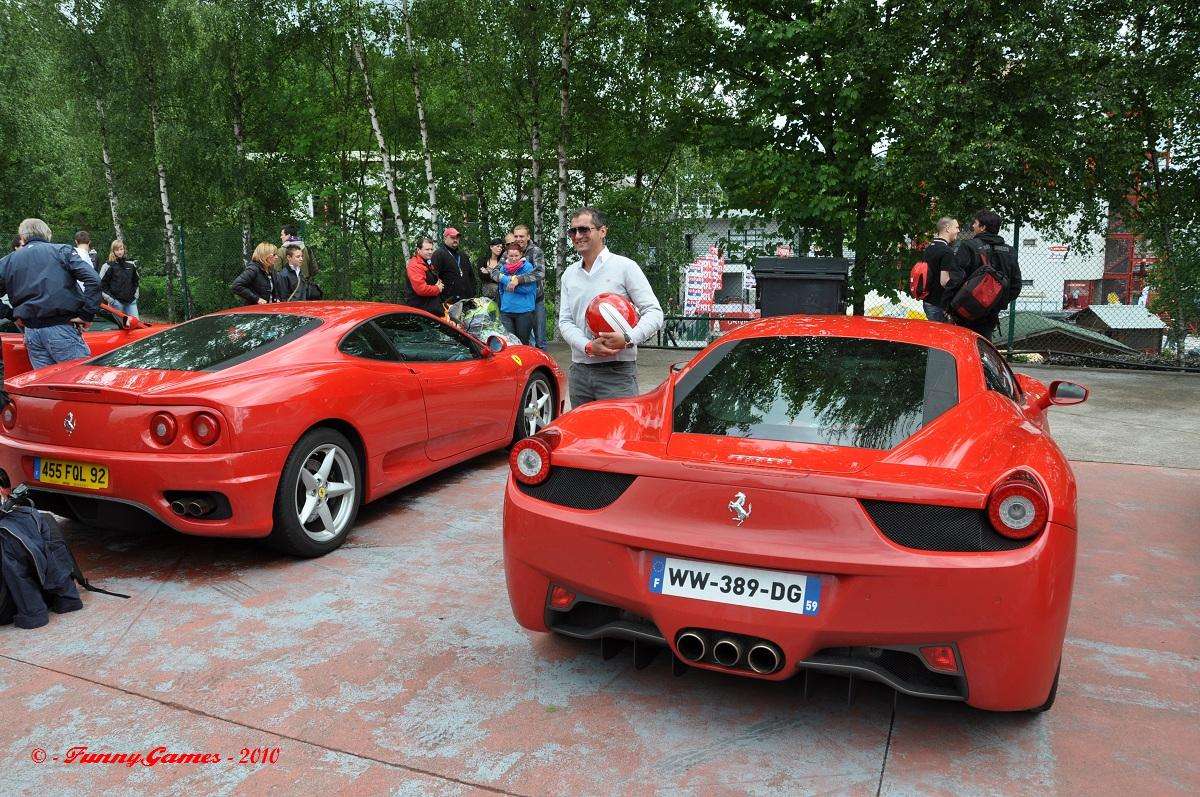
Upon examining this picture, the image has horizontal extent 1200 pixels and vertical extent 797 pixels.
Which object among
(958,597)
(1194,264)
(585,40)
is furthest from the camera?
(585,40)

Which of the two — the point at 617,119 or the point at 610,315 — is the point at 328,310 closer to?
the point at 610,315

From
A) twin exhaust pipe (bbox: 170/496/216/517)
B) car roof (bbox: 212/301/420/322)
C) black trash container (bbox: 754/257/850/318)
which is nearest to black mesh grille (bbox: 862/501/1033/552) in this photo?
twin exhaust pipe (bbox: 170/496/216/517)

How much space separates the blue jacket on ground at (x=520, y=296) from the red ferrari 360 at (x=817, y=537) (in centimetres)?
661

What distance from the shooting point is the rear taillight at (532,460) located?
2977mm

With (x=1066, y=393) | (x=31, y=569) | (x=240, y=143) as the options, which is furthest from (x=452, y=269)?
(x=240, y=143)

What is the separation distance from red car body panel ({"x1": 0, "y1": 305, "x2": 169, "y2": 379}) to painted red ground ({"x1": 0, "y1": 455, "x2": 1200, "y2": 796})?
4.09 metres

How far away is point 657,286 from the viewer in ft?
49.9

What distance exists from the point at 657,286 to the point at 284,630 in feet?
39.9

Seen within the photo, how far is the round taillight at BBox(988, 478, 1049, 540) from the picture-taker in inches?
96.0

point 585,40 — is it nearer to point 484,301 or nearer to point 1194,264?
point 484,301

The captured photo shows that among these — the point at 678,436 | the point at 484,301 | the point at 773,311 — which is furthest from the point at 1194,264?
the point at 678,436

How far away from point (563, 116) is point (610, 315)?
35.7 ft

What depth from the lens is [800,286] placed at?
32.3 ft

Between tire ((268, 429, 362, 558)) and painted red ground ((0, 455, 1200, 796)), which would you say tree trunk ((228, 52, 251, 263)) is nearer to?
tire ((268, 429, 362, 558))
